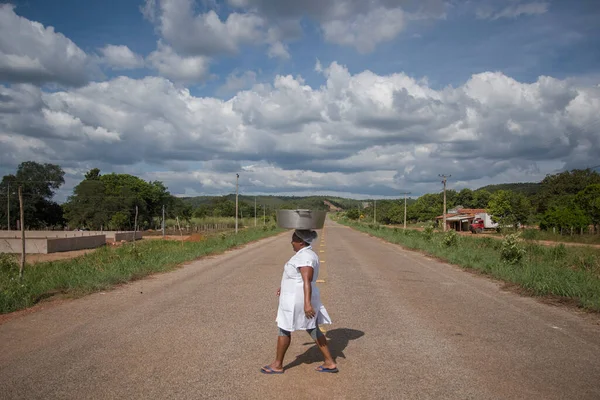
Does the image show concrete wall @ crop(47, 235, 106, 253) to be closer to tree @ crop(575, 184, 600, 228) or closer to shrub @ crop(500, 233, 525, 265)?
shrub @ crop(500, 233, 525, 265)

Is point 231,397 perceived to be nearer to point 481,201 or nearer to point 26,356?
point 26,356

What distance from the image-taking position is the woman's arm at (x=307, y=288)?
15.4 ft

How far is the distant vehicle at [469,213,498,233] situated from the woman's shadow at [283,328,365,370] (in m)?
68.9

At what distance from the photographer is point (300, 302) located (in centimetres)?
482

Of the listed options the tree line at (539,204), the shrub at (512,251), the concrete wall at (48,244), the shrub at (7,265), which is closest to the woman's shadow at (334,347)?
the shrub at (512,251)

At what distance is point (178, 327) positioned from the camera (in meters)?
6.89

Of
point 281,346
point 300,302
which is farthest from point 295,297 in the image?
point 281,346

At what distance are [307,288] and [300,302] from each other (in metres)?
0.20

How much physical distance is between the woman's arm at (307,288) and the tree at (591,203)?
173ft

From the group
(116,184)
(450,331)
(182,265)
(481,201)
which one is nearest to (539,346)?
(450,331)

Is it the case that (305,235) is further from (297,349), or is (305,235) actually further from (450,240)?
(450,240)

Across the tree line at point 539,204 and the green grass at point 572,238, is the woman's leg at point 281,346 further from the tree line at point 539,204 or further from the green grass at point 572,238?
the tree line at point 539,204

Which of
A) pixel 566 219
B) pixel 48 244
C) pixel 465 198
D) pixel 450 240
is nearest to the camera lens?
pixel 450 240

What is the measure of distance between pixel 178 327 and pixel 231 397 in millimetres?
2876
